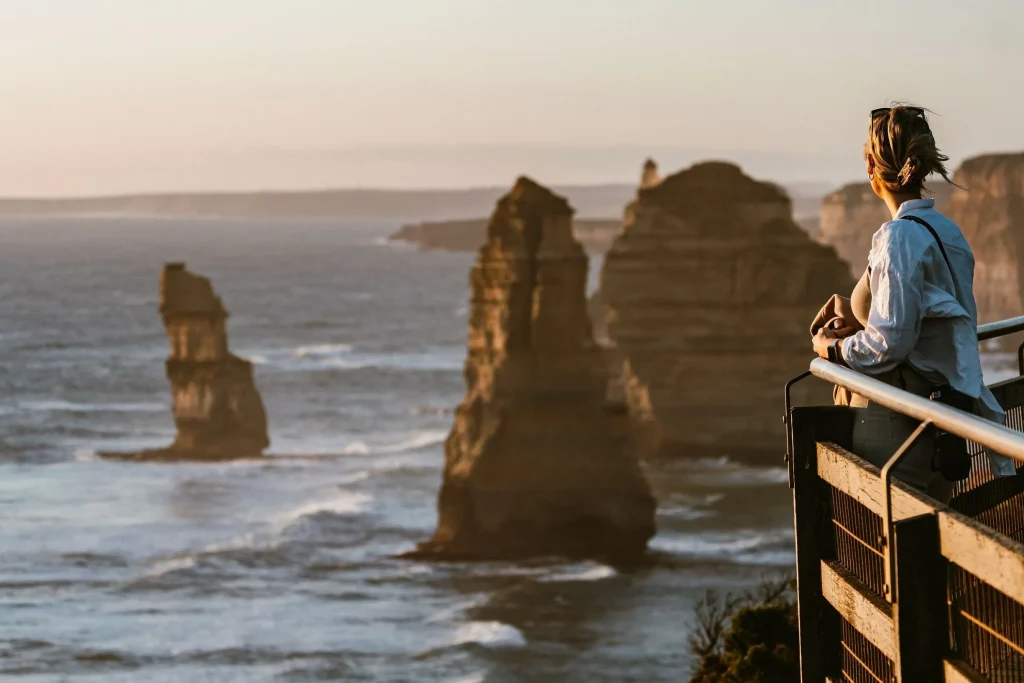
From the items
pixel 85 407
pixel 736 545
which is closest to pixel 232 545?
pixel 736 545

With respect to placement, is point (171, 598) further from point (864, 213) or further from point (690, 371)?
point (864, 213)

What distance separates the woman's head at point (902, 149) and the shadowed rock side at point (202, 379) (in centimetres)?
8887

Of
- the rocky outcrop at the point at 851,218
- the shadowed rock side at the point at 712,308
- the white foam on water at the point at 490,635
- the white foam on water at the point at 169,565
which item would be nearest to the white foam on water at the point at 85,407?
the shadowed rock side at the point at 712,308

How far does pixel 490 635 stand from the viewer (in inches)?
1933

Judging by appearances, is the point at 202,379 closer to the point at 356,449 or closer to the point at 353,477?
the point at 353,477

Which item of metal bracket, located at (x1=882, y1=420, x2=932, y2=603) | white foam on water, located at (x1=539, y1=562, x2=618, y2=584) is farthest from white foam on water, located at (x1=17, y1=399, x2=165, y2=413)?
metal bracket, located at (x1=882, y1=420, x2=932, y2=603)

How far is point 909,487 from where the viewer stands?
18.5 ft

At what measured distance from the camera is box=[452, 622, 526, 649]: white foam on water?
48.2 meters

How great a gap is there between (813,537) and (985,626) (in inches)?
73.0

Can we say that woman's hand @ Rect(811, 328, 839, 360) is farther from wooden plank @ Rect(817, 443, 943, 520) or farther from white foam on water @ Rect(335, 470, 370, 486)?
white foam on water @ Rect(335, 470, 370, 486)

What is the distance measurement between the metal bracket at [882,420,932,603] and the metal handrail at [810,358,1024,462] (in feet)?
0.21

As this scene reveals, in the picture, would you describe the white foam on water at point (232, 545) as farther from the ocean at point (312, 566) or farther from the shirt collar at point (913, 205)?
Answer: the shirt collar at point (913, 205)

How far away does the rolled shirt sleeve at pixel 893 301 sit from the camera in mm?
6105

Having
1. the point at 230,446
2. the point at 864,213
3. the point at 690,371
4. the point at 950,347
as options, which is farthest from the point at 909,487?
the point at 864,213
